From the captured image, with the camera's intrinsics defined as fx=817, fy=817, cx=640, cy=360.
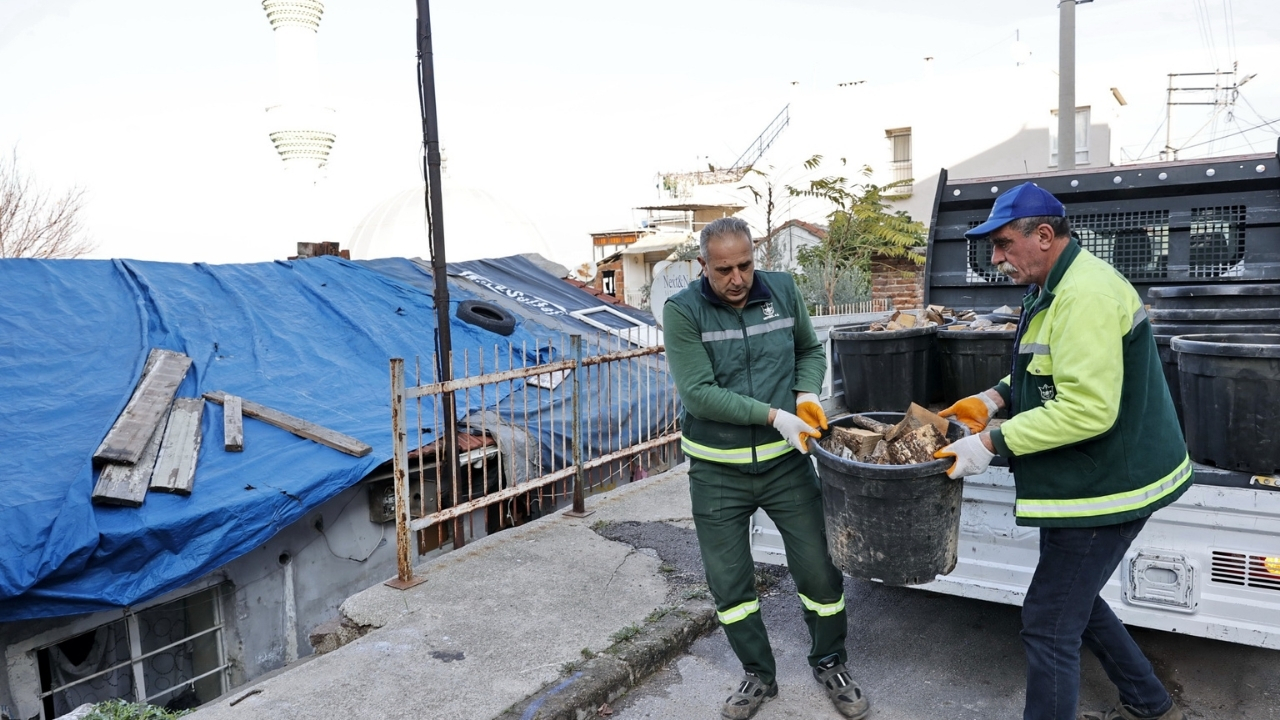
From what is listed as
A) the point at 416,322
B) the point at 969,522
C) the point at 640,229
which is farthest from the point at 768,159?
the point at 969,522

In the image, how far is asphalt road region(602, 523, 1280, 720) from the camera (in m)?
3.35

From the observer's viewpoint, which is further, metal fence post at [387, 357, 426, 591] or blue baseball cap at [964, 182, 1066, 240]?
metal fence post at [387, 357, 426, 591]

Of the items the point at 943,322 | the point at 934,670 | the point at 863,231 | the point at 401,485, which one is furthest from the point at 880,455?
the point at 863,231

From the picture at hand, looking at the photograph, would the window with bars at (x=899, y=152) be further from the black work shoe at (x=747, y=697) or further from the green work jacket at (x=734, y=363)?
the black work shoe at (x=747, y=697)

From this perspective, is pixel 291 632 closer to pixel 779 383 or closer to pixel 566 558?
pixel 566 558

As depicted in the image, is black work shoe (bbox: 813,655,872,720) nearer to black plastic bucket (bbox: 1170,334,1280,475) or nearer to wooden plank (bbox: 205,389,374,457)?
black plastic bucket (bbox: 1170,334,1280,475)

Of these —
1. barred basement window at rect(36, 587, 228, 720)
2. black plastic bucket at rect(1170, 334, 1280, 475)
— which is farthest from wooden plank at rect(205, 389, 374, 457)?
black plastic bucket at rect(1170, 334, 1280, 475)

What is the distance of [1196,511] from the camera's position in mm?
2891

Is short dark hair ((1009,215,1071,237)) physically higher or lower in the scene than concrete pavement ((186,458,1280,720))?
higher

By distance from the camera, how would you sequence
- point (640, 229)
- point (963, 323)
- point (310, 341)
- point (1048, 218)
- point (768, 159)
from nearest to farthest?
point (1048, 218) < point (963, 323) < point (310, 341) < point (768, 159) < point (640, 229)

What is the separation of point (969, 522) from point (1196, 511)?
0.79 meters

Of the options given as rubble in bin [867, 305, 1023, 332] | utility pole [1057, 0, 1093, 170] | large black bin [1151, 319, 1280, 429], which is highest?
utility pole [1057, 0, 1093, 170]

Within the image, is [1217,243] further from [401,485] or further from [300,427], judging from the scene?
[300,427]

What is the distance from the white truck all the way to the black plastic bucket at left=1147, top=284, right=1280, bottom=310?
174 millimetres
